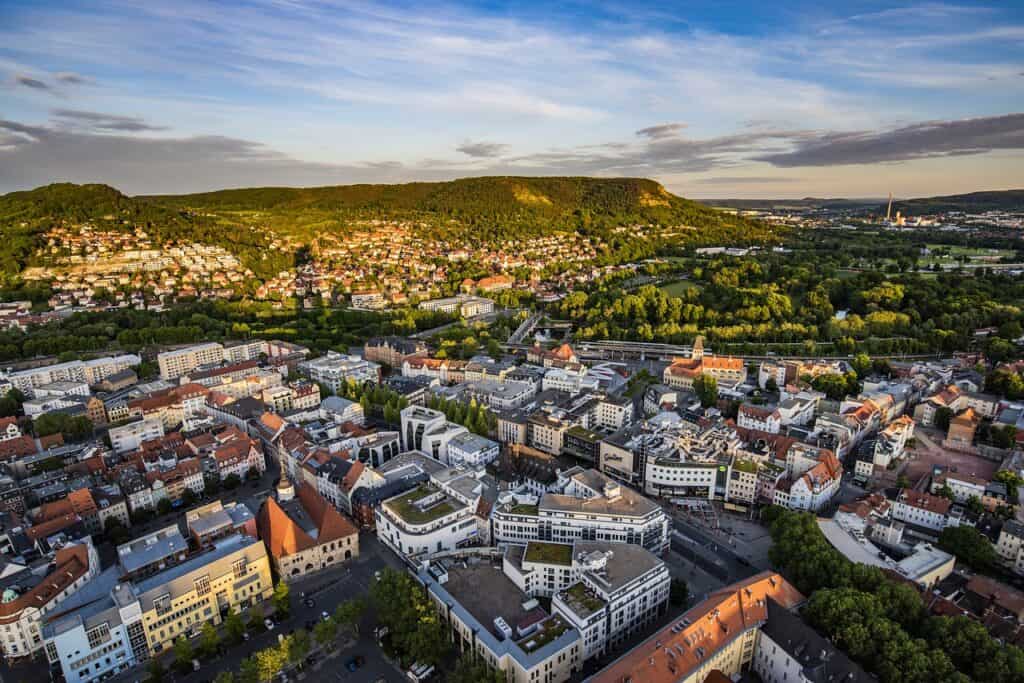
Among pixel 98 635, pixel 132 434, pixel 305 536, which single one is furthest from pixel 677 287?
pixel 98 635

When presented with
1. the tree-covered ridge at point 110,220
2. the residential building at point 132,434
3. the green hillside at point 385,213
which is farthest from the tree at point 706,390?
the tree-covered ridge at point 110,220

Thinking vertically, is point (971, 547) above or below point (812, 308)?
below

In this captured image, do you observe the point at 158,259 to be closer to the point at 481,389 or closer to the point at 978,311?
the point at 481,389

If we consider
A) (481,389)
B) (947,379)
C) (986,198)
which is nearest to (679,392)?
(481,389)

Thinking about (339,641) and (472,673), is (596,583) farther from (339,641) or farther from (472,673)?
(339,641)

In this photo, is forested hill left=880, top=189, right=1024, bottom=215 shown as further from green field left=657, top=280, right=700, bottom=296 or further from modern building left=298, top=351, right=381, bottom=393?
modern building left=298, top=351, right=381, bottom=393

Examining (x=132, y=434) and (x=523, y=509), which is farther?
(x=132, y=434)

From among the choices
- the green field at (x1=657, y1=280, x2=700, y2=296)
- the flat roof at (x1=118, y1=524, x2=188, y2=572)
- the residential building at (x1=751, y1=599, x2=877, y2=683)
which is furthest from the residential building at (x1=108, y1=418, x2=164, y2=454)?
the green field at (x1=657, y1=280, x2=700, y2=296)
